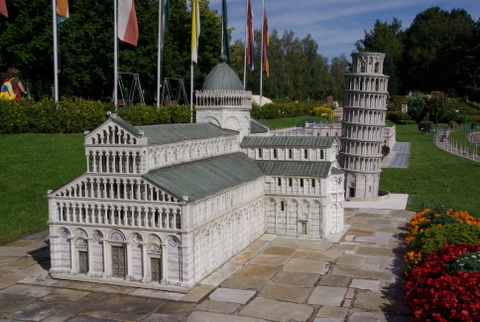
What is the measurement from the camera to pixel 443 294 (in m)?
22.8

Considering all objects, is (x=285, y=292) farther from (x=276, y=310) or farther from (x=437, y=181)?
(x=437, y=181)

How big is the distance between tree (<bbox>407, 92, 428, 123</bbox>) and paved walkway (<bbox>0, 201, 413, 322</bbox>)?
292ft

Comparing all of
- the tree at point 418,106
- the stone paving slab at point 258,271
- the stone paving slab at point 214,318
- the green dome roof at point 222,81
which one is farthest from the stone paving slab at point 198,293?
the tree at point 418,106

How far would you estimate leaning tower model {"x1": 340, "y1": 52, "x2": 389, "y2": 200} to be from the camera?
2110 inches

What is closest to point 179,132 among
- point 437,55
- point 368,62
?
point 368,62

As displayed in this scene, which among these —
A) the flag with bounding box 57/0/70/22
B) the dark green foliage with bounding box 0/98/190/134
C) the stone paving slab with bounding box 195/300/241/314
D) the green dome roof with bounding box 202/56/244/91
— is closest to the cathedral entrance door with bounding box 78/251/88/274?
the stone paving slab with bounding box 195/300/241/314

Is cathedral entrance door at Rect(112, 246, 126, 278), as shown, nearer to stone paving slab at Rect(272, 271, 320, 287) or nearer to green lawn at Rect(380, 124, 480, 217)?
stone paving slab at Rect(272, 271, 320, 287)

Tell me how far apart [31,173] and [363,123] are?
107 ft

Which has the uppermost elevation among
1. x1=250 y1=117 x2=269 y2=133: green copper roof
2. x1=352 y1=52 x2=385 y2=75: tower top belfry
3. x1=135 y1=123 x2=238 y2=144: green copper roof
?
x1=352 y1=52 x2=385 y2=75: tower top belfry

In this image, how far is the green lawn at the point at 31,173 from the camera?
1645 inches

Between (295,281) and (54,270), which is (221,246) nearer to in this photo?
(295,281)

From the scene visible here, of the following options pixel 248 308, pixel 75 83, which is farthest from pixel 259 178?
pixel 75 83

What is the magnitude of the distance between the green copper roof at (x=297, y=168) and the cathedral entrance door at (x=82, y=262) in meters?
16.1

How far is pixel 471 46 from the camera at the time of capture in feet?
429
